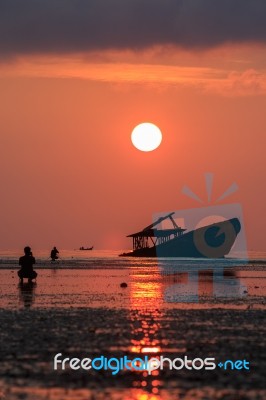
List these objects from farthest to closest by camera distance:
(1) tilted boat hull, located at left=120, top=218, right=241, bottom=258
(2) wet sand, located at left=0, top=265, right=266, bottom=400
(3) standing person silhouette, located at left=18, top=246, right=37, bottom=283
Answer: (1) tilted boat hull, located at left=120, top=218, right=241, bottom=258
(3) standing person silhouette, located at left=18, top=246, right=37, bottom=283
(2) wet sand, located at left=0, top=265, right=266, bottom=400

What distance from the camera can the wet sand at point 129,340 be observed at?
16.0 meters

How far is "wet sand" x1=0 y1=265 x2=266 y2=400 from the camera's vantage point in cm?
1603

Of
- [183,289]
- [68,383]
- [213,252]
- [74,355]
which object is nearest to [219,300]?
[183,289]

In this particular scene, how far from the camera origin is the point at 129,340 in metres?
22.6

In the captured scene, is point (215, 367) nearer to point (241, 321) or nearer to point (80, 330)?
point (80, 330)

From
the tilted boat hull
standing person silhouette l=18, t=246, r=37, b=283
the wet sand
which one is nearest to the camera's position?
the wet sand

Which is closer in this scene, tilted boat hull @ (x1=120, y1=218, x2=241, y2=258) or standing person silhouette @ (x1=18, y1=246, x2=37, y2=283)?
standing person silhouette @ (x1=18, y1=246, x2=37, y2=283)

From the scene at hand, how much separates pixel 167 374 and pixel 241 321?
11060mm

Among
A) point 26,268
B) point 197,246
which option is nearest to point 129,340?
point 26,268

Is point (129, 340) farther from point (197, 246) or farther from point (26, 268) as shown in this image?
point (197, 246)

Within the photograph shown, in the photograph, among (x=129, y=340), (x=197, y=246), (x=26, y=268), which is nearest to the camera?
(x=129, y=340)

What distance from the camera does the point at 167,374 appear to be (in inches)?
688

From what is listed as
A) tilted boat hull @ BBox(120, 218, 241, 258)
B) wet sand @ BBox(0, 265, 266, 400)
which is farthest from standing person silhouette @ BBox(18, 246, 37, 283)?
tilted boat hull @ BBox(120, 218, 241, 258)

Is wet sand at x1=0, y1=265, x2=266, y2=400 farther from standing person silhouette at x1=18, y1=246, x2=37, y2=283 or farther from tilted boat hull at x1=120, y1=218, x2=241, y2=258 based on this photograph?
tilted boat hull at x1=120, y1=218, x2=241, y2=258
